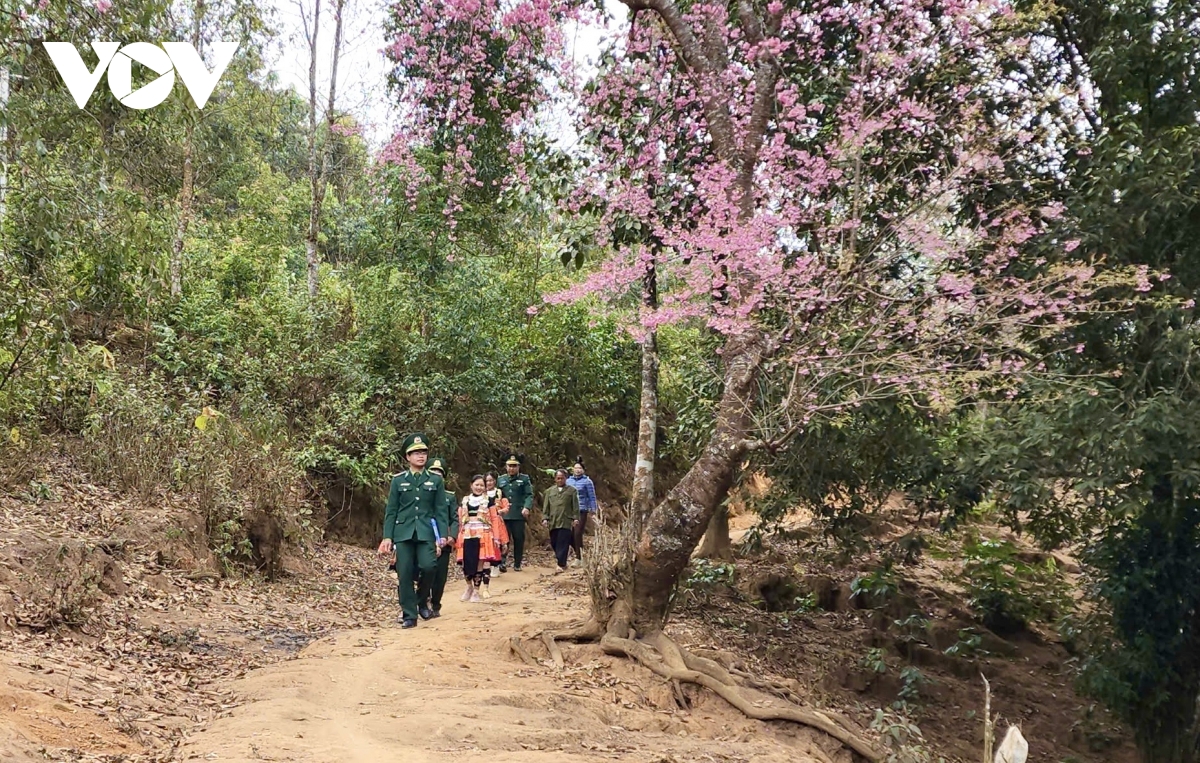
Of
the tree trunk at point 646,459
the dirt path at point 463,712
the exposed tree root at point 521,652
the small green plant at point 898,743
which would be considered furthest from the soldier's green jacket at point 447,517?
the small green plant at point 898,743

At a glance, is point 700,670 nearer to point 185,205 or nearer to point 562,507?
point 562,507

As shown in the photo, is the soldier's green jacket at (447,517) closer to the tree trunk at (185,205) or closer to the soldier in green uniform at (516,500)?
the soldier in green uniform at (516,500)

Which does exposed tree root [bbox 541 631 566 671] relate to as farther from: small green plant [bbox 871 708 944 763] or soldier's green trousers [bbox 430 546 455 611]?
small green plant [bbox 871 708 944 763]

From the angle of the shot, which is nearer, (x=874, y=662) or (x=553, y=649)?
(x=553, y=649)

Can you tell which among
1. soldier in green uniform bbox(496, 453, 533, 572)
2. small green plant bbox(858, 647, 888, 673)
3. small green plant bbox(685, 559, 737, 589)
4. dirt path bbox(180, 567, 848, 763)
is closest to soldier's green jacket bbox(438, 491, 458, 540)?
dirt path bbox(180, 567, 848, 763)

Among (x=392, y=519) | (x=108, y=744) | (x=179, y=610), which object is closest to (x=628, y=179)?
(x=392, y=519)

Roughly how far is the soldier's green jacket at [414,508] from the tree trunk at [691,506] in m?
1.95

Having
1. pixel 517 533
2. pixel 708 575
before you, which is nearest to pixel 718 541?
pixel 708 575

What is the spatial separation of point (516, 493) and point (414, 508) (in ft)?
17.8

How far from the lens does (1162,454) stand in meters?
7.22

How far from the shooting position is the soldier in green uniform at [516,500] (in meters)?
13.7

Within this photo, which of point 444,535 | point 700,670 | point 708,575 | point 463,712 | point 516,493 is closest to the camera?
point 463,712

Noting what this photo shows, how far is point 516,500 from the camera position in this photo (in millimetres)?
13922

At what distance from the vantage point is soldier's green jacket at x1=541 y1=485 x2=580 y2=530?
46.3 ft
